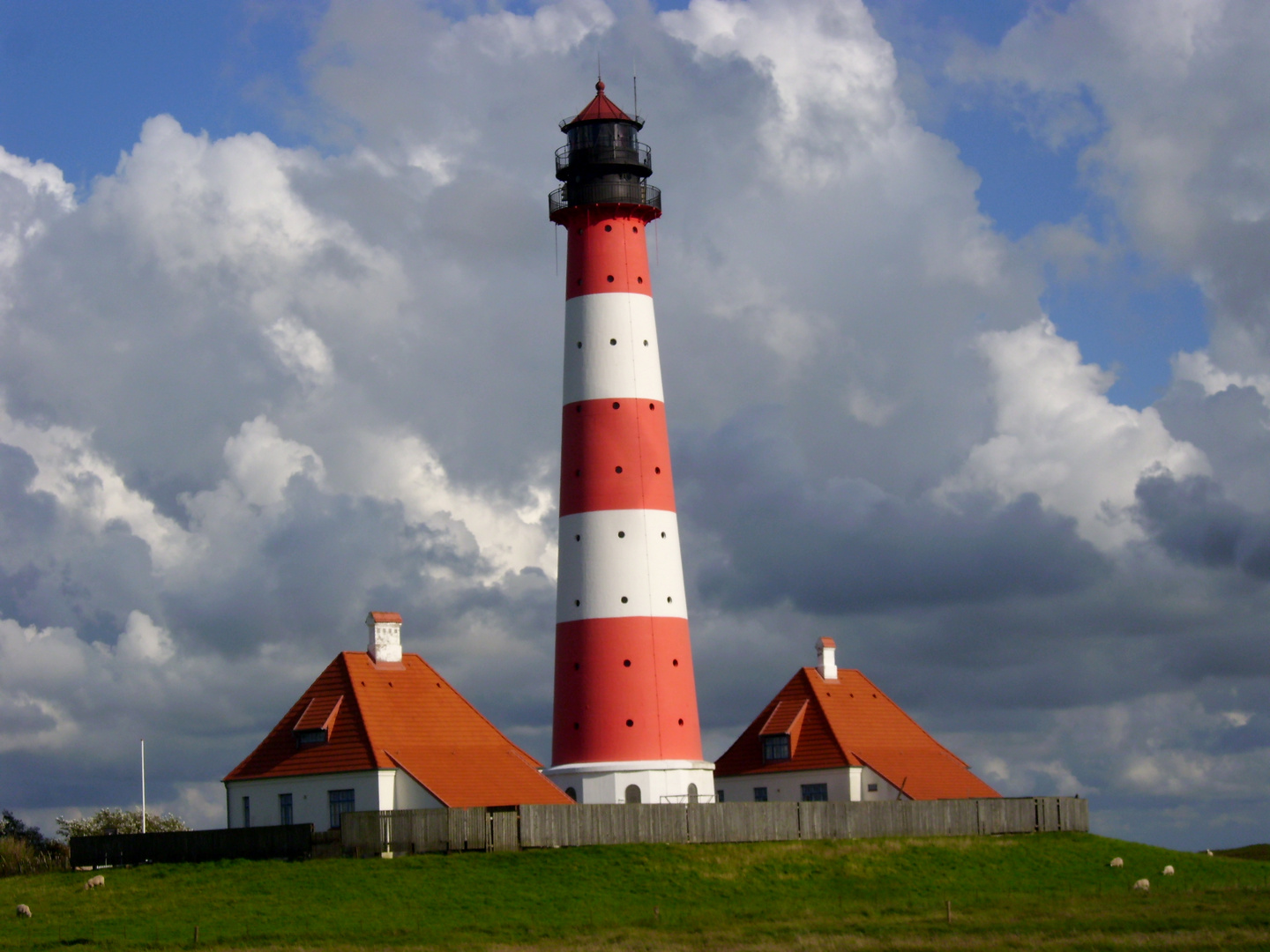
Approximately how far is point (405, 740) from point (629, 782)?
696cm

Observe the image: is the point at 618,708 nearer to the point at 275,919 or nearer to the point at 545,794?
the point at 545,794

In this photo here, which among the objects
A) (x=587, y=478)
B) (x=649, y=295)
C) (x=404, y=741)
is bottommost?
(x=404, y=741)

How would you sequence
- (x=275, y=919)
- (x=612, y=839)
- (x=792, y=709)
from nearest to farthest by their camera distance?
(x=275, y=919)
(x=612, y=839)
(x=792, y=709)

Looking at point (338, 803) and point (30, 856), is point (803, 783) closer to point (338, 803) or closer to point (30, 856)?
point (338, 803)

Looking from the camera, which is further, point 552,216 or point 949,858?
point 552,216

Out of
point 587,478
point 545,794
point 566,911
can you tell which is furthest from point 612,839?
point 587,478

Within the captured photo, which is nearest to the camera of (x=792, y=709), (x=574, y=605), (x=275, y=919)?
(x=275, y=919)

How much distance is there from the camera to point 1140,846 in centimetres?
5972

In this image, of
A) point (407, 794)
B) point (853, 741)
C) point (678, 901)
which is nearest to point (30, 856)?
point (407, 794)

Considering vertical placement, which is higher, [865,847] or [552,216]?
[552,216]

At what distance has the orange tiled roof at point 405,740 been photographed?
5453cm

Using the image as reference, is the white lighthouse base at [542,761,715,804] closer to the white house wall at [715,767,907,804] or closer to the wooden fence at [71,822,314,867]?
the white house wall at [715,767,907,804]

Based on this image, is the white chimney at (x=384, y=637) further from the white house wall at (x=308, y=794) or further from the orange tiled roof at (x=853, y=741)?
the orange tiled roof at (x=853, y=741)

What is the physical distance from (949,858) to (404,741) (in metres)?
16.8
